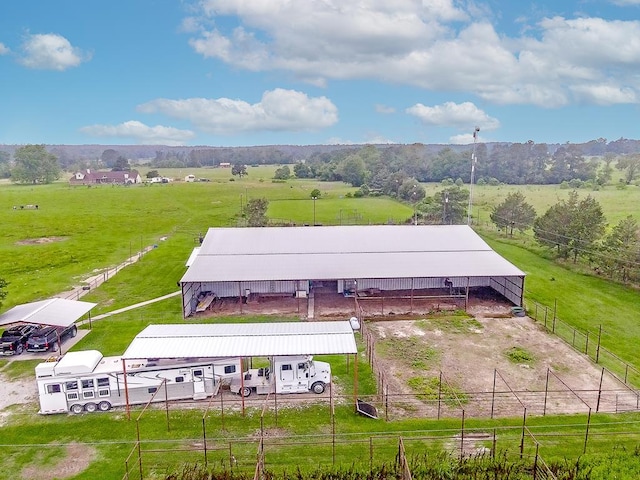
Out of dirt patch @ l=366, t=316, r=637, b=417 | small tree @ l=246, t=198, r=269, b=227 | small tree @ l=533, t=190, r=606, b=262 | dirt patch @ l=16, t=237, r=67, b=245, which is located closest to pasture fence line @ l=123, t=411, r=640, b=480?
dirt patch @ l=366, t=316, r=637, b=417

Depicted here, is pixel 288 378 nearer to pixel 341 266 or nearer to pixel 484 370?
pixel 484 370

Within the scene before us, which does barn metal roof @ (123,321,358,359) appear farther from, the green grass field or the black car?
the black car

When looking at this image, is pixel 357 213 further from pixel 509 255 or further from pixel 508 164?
pixel 508 164

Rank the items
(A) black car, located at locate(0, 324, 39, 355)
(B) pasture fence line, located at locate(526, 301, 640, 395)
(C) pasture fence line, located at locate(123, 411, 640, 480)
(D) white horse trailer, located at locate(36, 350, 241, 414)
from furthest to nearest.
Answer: (A) black car, located at locate(0, 324, 39, 355)
(B) pasture fence line, located at locate(526, 301, 640, 395)
(D) white horse trailer, located at locate(36, 350, 241, 414)
(C) pasture fence line, located at locate(123, 411, 640, 480)

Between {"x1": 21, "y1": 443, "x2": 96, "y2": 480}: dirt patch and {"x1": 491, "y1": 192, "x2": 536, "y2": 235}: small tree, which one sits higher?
{"x1": 491, "y1": 192, "x2": 536, "y2": 235}: small tree

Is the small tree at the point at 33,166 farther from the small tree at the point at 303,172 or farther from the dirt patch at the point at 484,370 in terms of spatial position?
the dirt patch at the point at 484,370

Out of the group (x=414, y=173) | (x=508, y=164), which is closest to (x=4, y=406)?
(x=414, y=173)
